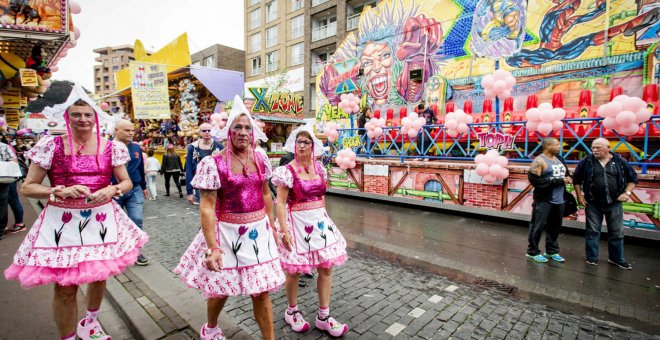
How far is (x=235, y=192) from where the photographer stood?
2496 mm

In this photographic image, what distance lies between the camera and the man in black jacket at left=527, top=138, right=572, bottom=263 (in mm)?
5086

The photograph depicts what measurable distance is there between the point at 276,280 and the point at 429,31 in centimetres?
1394

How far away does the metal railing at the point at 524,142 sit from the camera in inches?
283

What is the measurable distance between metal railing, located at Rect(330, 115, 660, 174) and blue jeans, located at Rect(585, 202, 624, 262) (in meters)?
2.44

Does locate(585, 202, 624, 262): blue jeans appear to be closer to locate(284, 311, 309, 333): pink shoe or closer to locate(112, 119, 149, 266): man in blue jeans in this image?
locate(284, 311, 309, 333): pink shoe

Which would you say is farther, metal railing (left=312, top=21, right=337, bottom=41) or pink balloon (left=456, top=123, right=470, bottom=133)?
metal railing (left=312, top=21, right=337, bottom=41)

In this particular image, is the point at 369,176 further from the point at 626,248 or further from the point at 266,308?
the point at 266,308

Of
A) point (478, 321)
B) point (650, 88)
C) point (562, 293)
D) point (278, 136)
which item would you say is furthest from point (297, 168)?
point (278, 136)

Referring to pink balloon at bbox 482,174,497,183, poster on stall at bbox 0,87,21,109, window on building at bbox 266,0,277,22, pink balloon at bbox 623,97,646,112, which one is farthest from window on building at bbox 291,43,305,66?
pink balloon at bbox 623,97,646,112

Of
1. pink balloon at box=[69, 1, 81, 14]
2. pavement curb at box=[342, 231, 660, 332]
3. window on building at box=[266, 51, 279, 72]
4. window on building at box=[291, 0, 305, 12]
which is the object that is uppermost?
window on building at box=[291, 0, 305, 12]

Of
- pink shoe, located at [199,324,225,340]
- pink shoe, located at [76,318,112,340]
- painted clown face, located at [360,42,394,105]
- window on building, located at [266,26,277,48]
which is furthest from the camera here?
window on building, located at [266,26,277,48]

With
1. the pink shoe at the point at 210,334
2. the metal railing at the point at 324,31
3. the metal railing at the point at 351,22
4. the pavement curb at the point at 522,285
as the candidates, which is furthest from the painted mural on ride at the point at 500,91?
the metal railing at the point at 324,31

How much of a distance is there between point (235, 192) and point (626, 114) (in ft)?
23.8

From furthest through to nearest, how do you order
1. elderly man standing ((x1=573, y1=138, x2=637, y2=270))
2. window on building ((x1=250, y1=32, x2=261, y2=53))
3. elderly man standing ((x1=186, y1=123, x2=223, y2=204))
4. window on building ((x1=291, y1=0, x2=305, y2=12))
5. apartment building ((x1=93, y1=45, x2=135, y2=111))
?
1. apartment building ((x1=93, y1=45, x2=135, y2=111))
2. window on building ((x1=250, y1=32, x2=261, y2=53))
3. window on building ((x1=291, y1=0, x2=305, y2=12))
4. elderly man standing ((x1=186, y1=123, x2=223, y2=204))
5. elderly man standing ((x1=573, y1=138, x2=637, y2=270))
